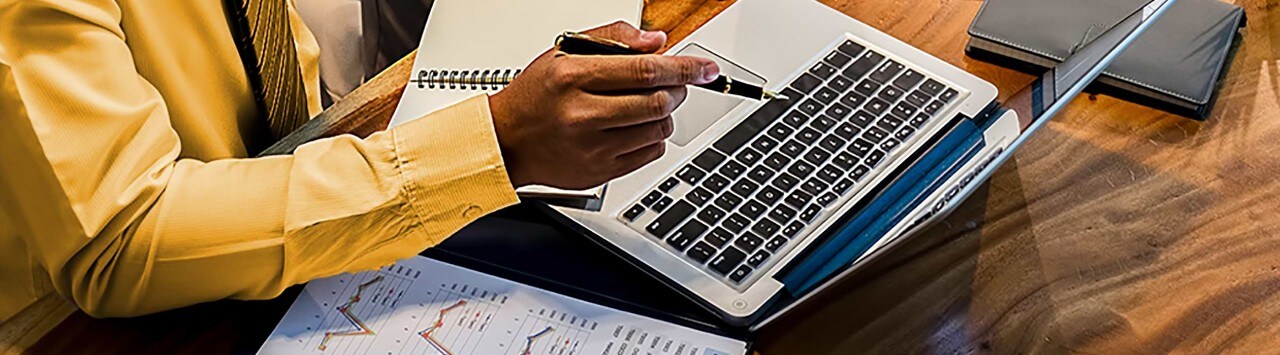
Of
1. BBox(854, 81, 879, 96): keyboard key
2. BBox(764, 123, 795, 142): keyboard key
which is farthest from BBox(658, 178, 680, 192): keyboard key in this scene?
BBox(854, 81, 879, 96): keyboard key

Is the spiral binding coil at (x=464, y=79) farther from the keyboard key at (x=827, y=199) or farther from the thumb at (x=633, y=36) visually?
the keyboard key at (x=827, y=199)

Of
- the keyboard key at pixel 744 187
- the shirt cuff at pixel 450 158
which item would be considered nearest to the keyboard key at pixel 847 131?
the keyboard key at pixel 744 187

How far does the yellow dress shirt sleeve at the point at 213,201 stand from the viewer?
85cm

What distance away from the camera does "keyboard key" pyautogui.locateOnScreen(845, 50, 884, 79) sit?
1.11 meters

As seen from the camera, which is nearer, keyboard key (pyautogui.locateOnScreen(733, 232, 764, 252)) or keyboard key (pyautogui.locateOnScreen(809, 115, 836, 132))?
keyboard key (pyautogui.locateOnScreen(733, 232, 764, 252))

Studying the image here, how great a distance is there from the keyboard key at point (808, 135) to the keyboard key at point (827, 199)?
0.07 metres

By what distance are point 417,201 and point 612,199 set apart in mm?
168

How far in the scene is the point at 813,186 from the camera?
99 centimetres

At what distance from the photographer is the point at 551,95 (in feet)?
2.86

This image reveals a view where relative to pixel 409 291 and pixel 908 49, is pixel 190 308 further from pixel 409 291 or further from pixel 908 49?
pixel 908 49

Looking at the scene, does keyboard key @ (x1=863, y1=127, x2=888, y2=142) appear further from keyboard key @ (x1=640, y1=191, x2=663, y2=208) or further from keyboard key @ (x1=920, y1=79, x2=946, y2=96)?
keyboard key @ (x1=640, y1=191, x2=663, y2=208)

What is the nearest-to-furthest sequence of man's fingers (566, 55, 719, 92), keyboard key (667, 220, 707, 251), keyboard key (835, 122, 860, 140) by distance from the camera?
man's fingers (566, 55, 719, 92) < keyboard key (667, 220, 707, 251) < keyboard key (835, 122, 860, 140)

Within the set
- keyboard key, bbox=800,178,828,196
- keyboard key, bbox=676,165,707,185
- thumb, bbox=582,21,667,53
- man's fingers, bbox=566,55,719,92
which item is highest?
thumb, bbox=582,21,667,53

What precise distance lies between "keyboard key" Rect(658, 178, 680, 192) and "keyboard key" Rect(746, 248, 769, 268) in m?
0.11
